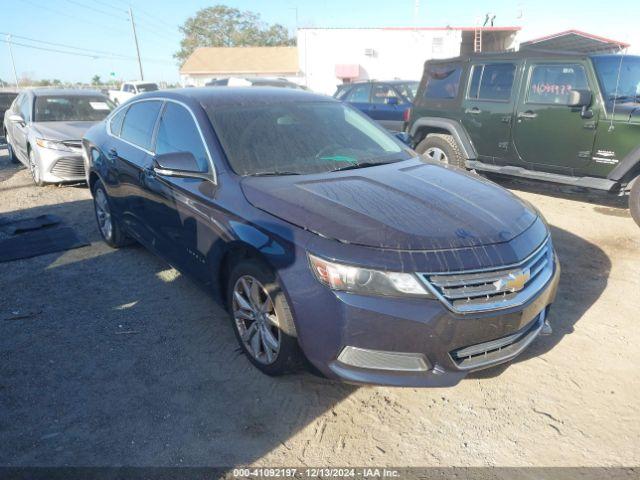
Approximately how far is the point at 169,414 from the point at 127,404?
0.29 metres

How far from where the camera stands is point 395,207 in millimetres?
2697

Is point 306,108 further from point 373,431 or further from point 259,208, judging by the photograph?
point 373,431

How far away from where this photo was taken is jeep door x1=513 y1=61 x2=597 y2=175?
5.96m

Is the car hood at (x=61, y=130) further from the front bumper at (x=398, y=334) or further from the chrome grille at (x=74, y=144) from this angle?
the front bumper at (x=398, y=334)

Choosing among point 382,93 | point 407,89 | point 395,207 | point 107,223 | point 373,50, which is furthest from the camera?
point 373,50

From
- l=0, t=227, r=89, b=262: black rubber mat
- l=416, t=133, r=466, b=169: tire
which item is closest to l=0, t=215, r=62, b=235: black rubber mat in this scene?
l=0, t=227, r=89, b=262: black rubber mat

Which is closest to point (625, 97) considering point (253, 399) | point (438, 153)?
point (438, 153)

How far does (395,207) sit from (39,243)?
4511 millimetres

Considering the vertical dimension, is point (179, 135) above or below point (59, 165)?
above

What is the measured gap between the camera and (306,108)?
12.7 ft

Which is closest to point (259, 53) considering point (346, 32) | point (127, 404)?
point (346, 32)

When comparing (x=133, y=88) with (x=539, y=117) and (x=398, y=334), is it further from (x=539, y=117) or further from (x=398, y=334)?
(x=398, y=334)

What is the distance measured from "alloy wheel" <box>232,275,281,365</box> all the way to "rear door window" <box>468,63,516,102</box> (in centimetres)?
537

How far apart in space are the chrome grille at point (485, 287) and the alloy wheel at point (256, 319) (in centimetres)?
94
